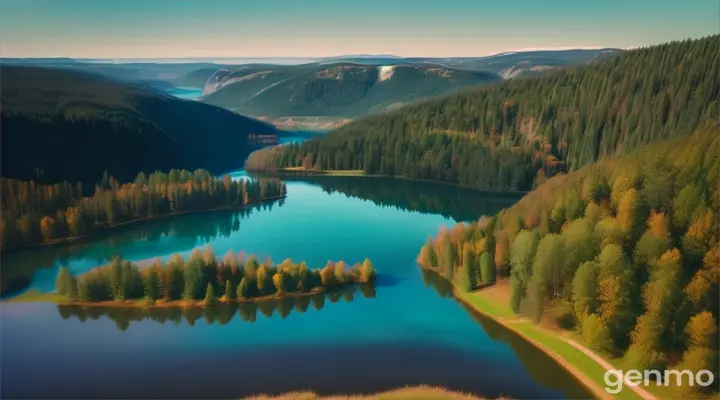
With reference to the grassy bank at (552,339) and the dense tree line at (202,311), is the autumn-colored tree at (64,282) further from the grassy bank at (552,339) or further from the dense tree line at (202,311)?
the grassy bank at (552,339)

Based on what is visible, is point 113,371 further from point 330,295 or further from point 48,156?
point 48,156

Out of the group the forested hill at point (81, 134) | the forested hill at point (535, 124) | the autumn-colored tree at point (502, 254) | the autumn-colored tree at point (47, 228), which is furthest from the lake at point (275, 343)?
the forested hill at point (535, 124)

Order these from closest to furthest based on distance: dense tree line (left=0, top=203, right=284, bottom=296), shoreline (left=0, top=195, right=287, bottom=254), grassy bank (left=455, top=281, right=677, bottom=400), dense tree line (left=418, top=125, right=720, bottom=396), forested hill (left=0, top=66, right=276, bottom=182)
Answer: grassy bank (left=455, top=281, right=677, bottom=400), dense tree line (left=418, top=125, right=720, bottom=396), dense tree line (left=0, top=203, right=284, bottom=296), shoreline (left=0, top=195, right=287, bottom=254), forested hill (left=0, top=66, right=276, bottom=182)

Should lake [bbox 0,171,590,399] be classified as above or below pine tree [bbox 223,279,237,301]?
below

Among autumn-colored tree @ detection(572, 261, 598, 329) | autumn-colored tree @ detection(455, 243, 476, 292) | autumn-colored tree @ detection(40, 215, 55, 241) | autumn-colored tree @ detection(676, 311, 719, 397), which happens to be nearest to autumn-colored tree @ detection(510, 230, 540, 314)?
autumn-colored tree @ detection(455, 243, 476, 292)

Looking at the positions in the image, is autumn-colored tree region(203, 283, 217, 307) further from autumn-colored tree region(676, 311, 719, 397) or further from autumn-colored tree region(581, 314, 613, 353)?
autumn-colored tree region(676, 311, 719, 397)
